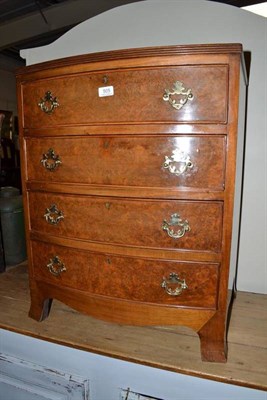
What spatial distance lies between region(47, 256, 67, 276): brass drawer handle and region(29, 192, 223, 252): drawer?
116mm

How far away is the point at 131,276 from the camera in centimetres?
112

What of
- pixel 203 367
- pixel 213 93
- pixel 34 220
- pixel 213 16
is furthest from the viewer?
pixel 213 16

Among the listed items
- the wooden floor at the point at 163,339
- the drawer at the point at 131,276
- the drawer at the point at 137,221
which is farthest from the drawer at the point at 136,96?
the wooden floor at the point at 163,339

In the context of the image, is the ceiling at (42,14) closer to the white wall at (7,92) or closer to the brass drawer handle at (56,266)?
the white wall at (7,92)

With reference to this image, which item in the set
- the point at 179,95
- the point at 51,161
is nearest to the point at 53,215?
the point at 51,161

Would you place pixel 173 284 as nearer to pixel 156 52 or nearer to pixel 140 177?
pixel 140 177

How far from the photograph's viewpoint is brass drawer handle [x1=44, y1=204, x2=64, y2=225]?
3.90 ft

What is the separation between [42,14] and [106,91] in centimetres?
307

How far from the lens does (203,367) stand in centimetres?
105

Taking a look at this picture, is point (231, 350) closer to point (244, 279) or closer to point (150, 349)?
point (150, 349)

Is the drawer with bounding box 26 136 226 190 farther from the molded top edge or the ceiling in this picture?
the ceiling

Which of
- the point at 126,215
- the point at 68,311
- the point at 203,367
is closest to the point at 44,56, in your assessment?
the point at 126,215

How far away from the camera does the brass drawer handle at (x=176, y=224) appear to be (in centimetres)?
103

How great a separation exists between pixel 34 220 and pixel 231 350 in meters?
0.94
